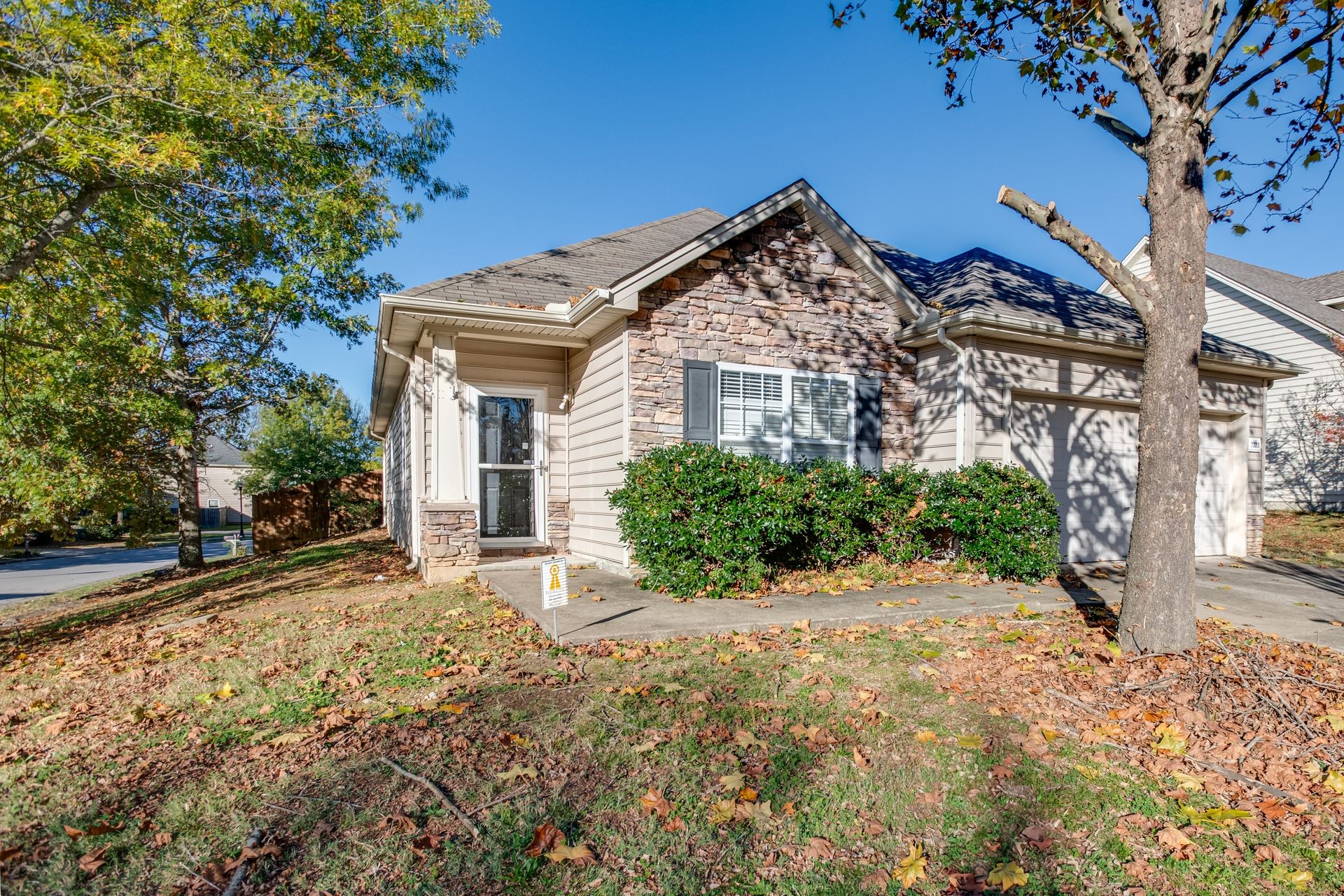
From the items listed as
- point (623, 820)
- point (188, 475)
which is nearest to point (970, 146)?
point (623, 820)

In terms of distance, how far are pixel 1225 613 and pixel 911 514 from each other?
289 centimetres

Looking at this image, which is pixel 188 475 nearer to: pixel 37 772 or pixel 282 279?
pixel 282 279

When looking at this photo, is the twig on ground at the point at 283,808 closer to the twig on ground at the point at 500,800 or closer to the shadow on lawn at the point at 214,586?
the twig on ground at the point at 500,800

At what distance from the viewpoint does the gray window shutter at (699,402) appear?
7.82m

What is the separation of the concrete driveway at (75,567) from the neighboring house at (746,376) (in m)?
9.57

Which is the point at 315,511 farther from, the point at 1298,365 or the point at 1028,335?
the point at 1298,365

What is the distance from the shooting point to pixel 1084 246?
4879 millimetres

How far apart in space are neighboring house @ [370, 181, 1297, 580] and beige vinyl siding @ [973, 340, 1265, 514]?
0.09 feet

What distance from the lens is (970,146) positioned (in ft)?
30.4

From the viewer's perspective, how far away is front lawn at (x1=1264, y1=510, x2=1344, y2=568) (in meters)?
10.3

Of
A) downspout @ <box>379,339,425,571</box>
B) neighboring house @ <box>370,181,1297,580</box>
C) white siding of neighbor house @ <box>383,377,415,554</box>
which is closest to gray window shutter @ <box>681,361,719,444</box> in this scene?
neighboring house @ <box>370,181,1297,580</box>

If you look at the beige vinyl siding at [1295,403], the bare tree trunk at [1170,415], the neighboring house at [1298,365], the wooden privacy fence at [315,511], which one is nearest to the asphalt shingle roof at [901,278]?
the bare tree trunk at [1170,415]

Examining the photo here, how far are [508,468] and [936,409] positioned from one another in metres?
5.68

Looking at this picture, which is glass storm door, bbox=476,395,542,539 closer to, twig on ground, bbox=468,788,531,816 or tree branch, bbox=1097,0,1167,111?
twig on ground, bbox=468,788,531,816
